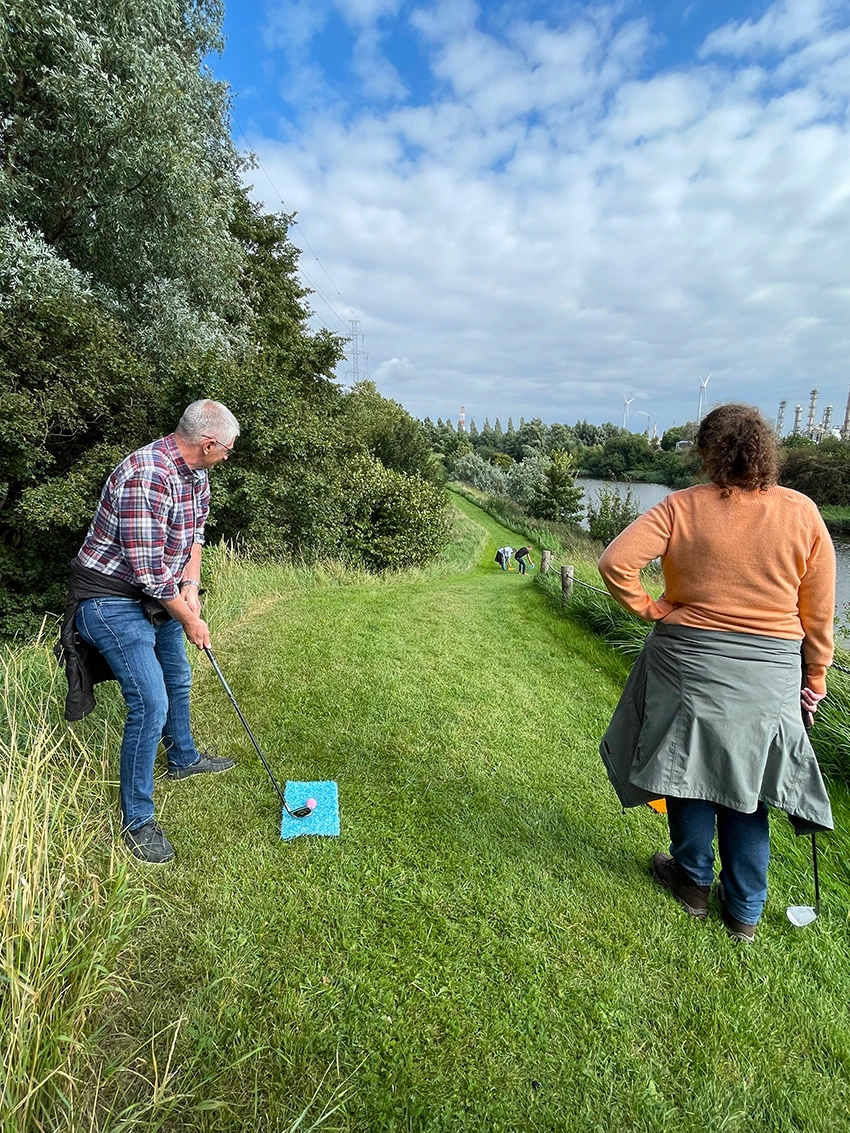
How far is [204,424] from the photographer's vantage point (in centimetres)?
227

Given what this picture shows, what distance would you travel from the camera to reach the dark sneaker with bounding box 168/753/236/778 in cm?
286

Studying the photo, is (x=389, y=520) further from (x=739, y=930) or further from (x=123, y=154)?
(x=739, y=930)

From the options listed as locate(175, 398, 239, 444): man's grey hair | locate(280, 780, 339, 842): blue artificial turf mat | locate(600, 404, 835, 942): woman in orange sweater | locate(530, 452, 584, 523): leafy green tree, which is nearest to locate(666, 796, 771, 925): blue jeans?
locate(600, 404, 835, 942): woman in orange sweater

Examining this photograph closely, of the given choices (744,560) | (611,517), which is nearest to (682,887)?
(744,560)

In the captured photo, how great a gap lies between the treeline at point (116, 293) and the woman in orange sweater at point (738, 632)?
813cm

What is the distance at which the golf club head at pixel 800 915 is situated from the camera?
2086mm

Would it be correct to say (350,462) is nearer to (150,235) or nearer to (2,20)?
(150,235)

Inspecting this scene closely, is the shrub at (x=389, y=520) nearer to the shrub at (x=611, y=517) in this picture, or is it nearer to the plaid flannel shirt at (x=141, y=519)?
the shrub at (x=611, y=517)

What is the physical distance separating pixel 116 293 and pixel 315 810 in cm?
963

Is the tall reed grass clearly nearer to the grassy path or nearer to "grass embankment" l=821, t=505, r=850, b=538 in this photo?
the grassy path

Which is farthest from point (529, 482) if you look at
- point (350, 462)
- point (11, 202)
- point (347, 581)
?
point (11, 202)

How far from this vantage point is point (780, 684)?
1.78m

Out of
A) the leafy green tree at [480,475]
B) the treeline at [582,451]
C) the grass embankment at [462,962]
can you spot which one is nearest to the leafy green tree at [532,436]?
the treeline at [582,451]

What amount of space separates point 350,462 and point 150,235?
22.0ft
